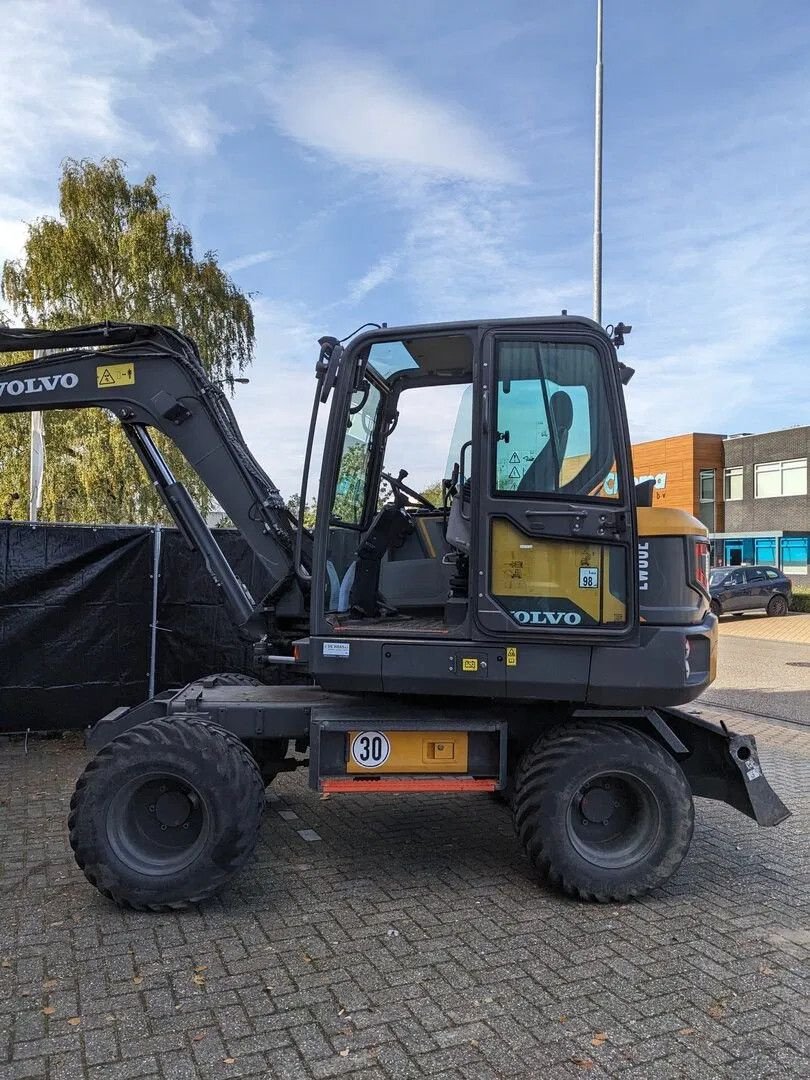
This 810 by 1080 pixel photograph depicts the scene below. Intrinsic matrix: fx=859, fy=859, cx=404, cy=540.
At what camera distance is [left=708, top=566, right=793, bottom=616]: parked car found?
25.1m

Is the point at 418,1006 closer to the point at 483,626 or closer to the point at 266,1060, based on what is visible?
the point at 266,1060

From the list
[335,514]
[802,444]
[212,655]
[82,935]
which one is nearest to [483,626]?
[335,514]

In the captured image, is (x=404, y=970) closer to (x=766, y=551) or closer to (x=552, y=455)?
(x=552, y=455)

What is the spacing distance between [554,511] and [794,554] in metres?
39.4

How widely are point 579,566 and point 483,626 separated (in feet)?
1.87

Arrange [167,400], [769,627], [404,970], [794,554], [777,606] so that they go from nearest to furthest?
1. [404,970]
2. [167,400]
3. [769,627]
4. [777,606]
5. [794,554]

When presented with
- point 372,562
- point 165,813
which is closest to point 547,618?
point 372,562

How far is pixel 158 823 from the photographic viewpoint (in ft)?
14.4

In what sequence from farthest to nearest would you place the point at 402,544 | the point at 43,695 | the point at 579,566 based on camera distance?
the point at 43,695 → the point at 402,544 → the point at 579,566

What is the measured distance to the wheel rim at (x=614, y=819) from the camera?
450 centimetres

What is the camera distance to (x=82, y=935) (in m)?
3.95

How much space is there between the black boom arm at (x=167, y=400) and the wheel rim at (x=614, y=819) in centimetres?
201

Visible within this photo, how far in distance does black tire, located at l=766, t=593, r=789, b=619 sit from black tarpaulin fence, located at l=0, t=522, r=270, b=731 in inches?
862

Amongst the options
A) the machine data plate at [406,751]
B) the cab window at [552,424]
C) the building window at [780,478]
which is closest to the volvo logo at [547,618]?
the cab window at [552,424]
